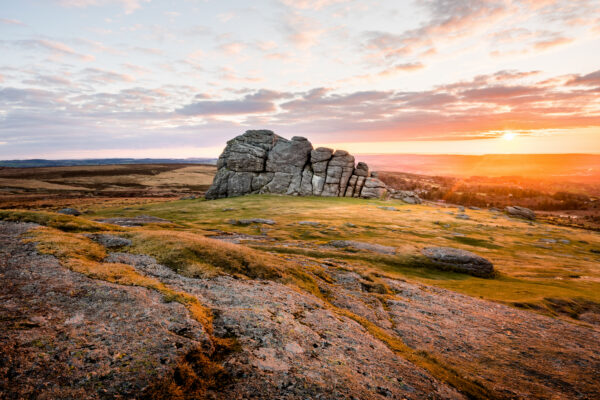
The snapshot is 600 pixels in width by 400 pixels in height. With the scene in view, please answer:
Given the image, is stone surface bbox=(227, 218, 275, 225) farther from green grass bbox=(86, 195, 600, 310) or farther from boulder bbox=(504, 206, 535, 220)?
boulder bbox=(504, 206, 535, 220)

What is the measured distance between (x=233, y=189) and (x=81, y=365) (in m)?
98.2

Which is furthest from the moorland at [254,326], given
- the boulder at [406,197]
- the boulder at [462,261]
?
the boulder at [406,197]

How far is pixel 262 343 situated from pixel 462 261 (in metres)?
35.0

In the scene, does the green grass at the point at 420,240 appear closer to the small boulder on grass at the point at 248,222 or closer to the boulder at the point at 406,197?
the small boulder on grass at the point at 248,222

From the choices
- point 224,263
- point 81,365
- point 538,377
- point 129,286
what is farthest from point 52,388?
point 538,377

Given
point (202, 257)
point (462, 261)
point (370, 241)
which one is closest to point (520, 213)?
point (370, 241)

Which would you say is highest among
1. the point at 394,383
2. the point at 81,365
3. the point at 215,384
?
the point at 81,365

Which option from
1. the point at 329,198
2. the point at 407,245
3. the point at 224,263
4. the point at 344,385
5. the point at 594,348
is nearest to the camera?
the point at 344,385

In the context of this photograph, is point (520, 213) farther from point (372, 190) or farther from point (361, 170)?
point (361, 170)

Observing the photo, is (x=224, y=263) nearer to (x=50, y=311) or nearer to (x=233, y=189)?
(x=50, y=311)

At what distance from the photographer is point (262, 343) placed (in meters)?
11.3

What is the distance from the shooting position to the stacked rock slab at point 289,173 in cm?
10444

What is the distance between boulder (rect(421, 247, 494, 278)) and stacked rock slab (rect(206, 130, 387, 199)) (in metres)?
Result: 65.8

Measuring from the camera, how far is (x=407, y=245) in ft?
148
